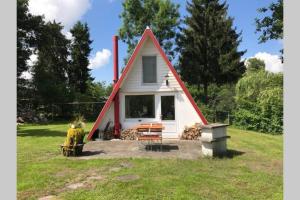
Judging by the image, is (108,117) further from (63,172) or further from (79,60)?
(79,60)

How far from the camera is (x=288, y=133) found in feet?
11.9

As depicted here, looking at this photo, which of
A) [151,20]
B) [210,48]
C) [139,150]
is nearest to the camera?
[139,150]

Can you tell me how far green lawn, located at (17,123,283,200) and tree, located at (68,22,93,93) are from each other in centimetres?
2814

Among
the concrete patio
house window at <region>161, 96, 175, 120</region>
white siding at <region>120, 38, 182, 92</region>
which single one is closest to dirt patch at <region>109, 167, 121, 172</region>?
the concrete patio

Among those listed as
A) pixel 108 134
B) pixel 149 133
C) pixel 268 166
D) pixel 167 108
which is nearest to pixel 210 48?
pixel 167 108

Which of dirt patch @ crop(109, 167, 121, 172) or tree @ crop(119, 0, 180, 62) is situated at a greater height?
tree @ crop(119, 0, 180, 62)

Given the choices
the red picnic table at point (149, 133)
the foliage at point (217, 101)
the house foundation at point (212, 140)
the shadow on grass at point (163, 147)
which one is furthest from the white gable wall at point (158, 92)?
the foliage at point (217, 101)

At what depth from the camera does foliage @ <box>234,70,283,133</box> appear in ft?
60.5

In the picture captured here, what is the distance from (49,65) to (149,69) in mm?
25666

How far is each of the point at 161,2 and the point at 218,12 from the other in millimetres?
8190

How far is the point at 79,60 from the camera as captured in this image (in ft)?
124

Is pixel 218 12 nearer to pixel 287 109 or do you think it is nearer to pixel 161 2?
pixel 161 2

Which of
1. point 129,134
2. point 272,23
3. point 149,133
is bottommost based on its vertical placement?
point 129,134

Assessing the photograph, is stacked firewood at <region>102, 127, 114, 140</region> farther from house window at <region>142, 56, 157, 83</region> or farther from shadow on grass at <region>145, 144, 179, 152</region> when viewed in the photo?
shadow on grass at <region>145, 144, 179, 152</region>
